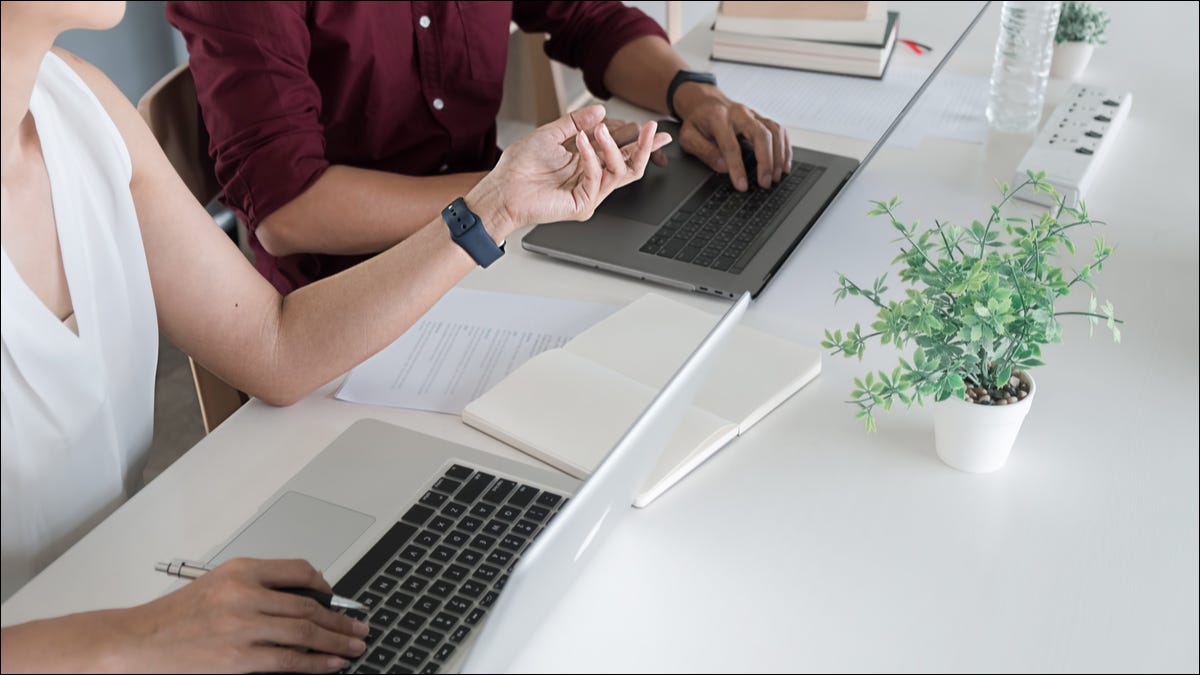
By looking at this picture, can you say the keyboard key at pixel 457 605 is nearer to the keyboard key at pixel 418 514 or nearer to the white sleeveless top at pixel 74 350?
the keyboard key at pixel 418 514

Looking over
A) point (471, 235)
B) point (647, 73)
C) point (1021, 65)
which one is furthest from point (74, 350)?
point (1021, 65)

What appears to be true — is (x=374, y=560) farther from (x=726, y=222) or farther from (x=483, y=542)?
(x=726, y=222)

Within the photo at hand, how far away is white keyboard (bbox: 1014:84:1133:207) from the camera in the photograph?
144 cm

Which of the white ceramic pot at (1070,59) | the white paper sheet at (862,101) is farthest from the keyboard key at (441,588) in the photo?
the white ceramic pot at (1070,59)

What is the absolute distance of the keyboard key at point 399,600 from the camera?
85cm

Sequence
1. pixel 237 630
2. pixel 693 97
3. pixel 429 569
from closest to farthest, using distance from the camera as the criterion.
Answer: pixel 237 630 < pixel 429 569 < pixel 693 97

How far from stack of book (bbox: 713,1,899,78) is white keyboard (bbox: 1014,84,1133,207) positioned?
305 mm

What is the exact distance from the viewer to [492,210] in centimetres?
116

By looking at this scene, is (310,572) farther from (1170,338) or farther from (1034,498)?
(1170,338)

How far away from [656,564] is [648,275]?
0.46 meters

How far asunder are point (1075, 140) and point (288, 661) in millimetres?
1229

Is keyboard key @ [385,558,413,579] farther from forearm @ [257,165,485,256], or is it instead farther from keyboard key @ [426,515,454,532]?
forearm @ [257,165,485,256]

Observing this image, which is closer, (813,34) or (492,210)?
(492,210)

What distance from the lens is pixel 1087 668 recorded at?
80 centimetres
